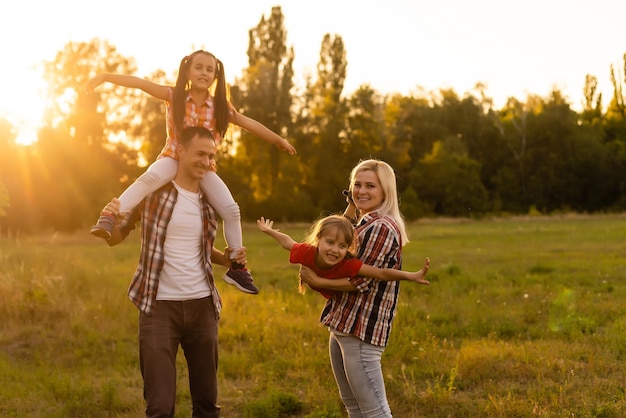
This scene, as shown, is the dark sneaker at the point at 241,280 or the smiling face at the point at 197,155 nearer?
the smiling face at the point at 197,155

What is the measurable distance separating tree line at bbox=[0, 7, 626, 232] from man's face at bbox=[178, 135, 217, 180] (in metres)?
33.2

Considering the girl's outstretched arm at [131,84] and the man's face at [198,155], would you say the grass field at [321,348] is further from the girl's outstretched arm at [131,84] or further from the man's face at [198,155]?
the girl's outstretched arm at [131,84]

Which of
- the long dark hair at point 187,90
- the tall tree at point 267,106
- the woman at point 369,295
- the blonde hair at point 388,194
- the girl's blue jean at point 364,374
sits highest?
the tall tree at point 267,106

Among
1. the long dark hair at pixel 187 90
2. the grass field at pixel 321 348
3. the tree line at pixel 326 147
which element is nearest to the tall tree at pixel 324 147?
the tree line at pixel 326 147

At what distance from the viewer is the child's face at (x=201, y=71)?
14.2 ft

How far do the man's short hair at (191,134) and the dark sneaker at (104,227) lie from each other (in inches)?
23.2

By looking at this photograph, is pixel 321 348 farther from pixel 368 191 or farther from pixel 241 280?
pixel 368 191

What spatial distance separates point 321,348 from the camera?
8555mm

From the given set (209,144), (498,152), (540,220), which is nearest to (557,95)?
(498,152)

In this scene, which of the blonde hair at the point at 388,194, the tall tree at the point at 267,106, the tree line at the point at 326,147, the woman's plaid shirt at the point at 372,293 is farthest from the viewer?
the tall tree at the point at 267,106

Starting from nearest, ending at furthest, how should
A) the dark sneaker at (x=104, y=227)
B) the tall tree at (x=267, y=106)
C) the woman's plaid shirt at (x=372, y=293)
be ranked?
the dark sneaker at (x=104, y=227) < the woman's plaid shirt at (x=372, y=293) < the tall tree at (x=267, y=106)

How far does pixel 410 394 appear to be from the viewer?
671 centimetres

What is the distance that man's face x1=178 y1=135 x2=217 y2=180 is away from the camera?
4.10 m

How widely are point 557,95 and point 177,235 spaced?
6391 cm
